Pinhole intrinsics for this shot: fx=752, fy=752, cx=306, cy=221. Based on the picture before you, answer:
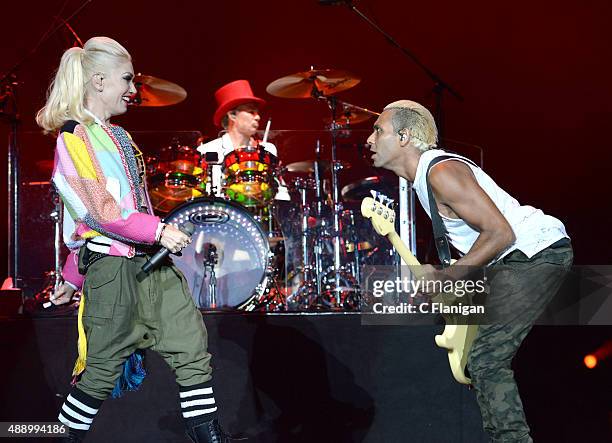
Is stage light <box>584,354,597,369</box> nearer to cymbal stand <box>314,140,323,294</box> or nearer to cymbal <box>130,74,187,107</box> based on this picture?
cymbal stand <box>314,140,323,294</box>

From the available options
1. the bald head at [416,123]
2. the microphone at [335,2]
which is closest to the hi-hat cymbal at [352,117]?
the microphone at [335,2]

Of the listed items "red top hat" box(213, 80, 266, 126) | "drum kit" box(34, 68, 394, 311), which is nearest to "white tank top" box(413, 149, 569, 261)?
"drum kit" box(34, 68, 394, 311)

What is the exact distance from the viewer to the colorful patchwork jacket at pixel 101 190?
272 cm

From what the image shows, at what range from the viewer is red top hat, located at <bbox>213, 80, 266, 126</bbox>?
699 centimetres

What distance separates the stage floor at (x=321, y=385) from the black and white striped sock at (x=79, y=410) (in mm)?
1146

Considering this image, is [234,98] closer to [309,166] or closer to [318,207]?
[309,166]

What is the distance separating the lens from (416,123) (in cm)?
332

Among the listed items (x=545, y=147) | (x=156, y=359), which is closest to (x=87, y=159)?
(x=156, y=359)

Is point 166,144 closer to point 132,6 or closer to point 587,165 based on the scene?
point 132,6

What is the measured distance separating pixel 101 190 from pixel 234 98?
173 inches

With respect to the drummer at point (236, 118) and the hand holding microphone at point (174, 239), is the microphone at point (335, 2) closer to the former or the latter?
the drummer at point (236, 118)

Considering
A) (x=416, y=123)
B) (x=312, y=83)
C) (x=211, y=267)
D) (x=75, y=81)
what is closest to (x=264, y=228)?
(x=211, y=267)

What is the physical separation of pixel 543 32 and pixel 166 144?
4.40 metres

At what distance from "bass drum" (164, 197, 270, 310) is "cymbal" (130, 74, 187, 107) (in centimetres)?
138
